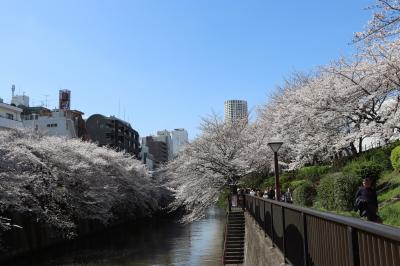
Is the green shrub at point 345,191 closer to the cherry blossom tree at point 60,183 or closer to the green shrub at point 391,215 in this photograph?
the green shrub at point 391,215

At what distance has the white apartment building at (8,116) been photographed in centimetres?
4912

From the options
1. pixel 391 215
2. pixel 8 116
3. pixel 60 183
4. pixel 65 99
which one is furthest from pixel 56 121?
pixel 391 215

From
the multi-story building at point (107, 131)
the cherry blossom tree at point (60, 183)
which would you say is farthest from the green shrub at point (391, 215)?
the multi-story building at point (107, 131)

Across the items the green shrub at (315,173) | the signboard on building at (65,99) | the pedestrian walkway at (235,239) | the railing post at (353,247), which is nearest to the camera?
the railing post at (353,247)

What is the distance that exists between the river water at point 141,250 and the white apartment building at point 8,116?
57.0ft

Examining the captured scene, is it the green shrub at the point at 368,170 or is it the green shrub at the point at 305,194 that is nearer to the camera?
the green shrub at the point at 368,170

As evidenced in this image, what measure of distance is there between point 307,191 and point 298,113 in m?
4.11

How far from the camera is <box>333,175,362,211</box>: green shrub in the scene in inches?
628

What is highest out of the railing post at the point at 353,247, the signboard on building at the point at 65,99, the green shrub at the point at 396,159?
the signboard on building at the point at 65,99

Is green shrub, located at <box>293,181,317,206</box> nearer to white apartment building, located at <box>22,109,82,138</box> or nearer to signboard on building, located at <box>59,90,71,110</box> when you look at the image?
white apartment building, located at <box>22,109,82,138</box>

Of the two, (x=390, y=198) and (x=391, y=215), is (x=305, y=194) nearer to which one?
(x=390, y=198)

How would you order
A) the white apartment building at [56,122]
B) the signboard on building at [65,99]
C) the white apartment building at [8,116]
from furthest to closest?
the signboard on building at [65,99] → the white apartment building at [56,122] → the white apartment building at [8,116]

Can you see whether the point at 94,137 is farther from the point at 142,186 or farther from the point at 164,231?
the point at 164,231

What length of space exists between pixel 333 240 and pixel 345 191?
12274mm
